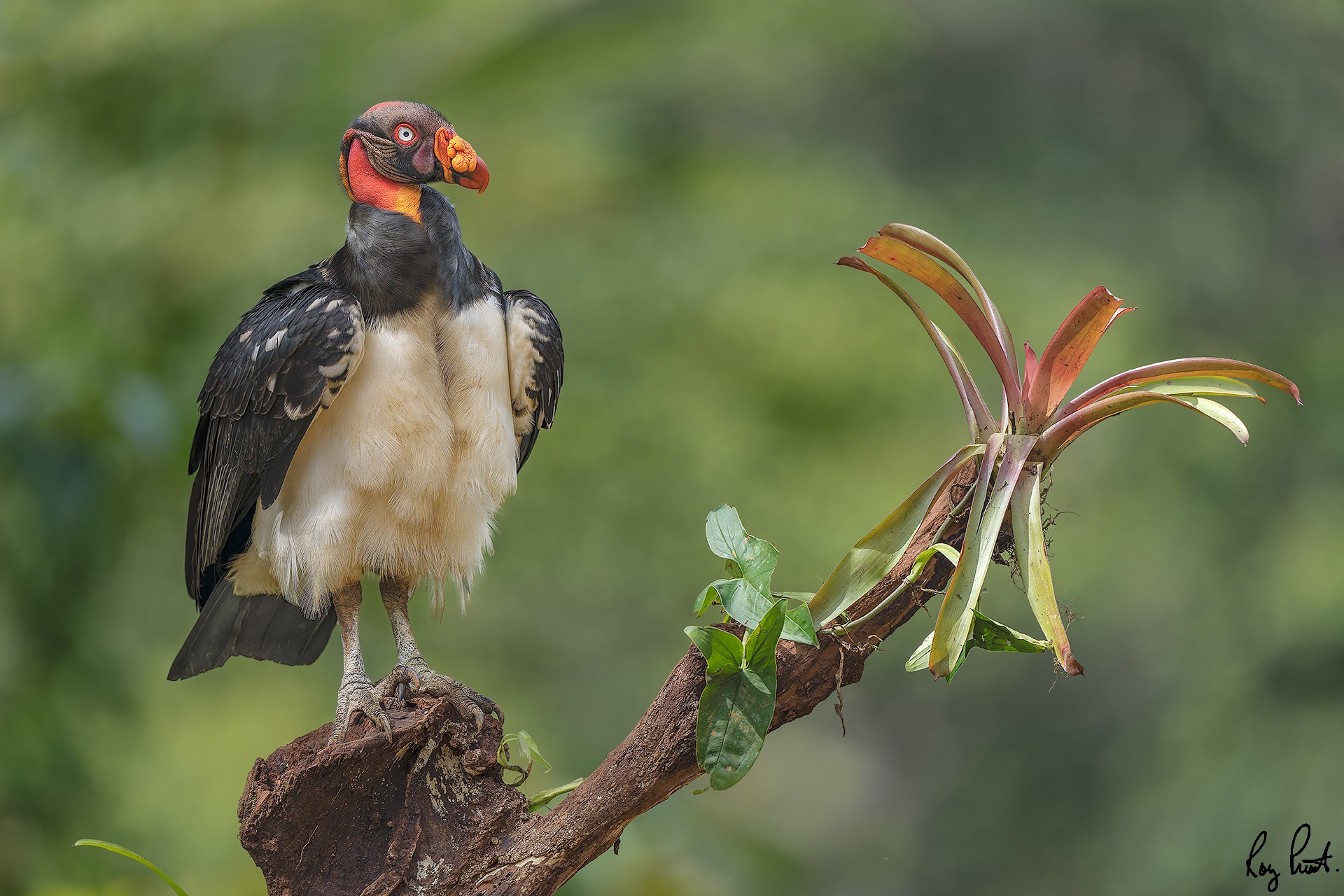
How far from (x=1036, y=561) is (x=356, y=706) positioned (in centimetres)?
110

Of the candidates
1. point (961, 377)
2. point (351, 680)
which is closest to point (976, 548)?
point (961, 377)

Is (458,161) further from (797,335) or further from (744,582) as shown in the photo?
(797,335)

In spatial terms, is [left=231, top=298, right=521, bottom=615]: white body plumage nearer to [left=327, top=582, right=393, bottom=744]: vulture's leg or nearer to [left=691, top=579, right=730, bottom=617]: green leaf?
[left=327, top=582, right=393, bottom=744]: vulture's leg

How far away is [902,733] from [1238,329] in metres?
2.17

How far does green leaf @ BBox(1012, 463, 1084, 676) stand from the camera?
→ 4.45 feet

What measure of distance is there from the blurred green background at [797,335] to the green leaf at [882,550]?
2053mm

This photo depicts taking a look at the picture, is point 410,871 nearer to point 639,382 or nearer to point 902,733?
point 639,382

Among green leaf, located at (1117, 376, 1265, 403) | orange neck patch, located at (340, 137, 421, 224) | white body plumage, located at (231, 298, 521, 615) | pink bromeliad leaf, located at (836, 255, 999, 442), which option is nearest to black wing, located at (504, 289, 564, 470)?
white body plumage, located at (231, 298, 521, 615)

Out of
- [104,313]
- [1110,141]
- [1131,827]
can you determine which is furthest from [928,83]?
[104,313]

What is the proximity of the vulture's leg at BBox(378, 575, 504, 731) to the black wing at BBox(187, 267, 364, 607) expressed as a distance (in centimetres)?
30
